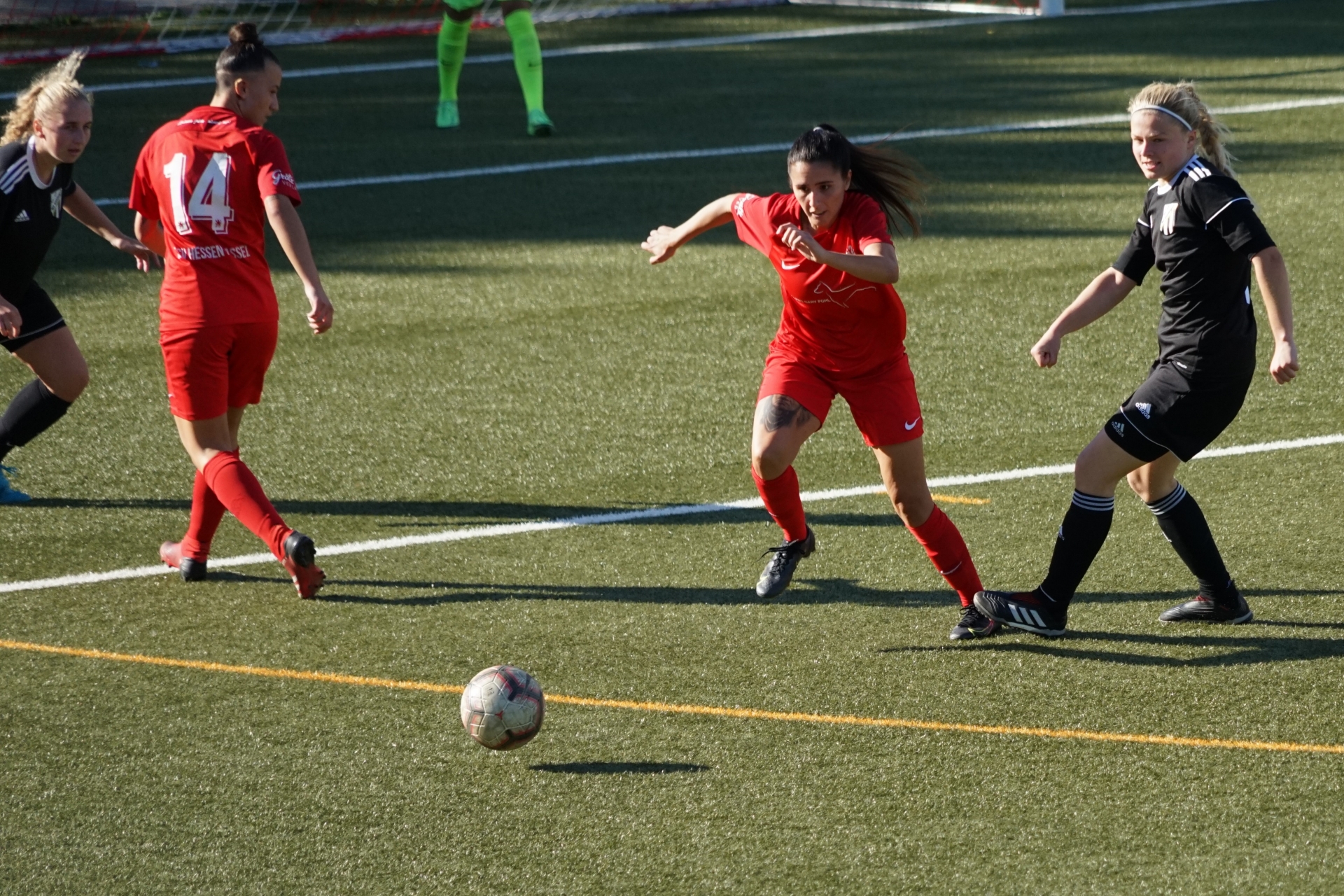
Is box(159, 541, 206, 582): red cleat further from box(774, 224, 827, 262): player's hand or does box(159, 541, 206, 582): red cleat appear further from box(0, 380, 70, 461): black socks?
box(774, 224, 827, 262): player's hand

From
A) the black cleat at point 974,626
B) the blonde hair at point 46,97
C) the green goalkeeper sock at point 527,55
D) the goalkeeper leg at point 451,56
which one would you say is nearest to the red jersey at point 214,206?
the blonde hair at point 46,97

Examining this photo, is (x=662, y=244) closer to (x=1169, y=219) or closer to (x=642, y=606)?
(x=642, y=606)

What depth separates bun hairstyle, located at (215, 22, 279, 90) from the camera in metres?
5.75

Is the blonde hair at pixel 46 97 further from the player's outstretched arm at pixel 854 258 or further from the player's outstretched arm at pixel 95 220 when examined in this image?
the player's outstretched arm at pixel 854 258

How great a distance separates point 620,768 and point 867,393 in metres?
1.54

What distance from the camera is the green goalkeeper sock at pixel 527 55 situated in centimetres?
1392

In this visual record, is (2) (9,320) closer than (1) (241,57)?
No

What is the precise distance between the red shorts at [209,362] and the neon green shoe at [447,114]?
9.12 meters

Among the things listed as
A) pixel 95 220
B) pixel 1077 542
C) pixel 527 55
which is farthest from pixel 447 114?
pixel 1077 542

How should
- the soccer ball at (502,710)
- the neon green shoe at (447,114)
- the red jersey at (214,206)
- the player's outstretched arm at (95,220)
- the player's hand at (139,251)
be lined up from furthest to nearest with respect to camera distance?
the neon green shoe at (447,114) < the player's outstretched arm at (95,220) < the player's hand at (139,251) < the red jersey at (214,206) < the soccer ball at (502,710)

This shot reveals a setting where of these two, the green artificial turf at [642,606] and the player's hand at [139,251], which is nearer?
the green artificial turf at [642,606]

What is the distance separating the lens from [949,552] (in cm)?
539

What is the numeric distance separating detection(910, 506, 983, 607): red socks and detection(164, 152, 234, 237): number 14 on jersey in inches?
108

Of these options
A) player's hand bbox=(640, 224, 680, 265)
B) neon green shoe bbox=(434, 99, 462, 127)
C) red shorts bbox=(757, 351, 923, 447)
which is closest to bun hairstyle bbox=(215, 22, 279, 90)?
player's hand bbox=(640, 224, 680, 265)
